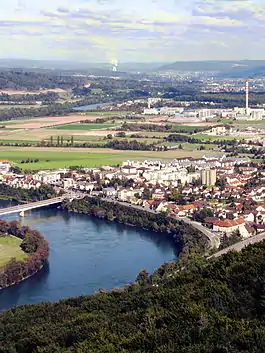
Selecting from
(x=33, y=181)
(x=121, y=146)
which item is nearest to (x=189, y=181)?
(x=33, y=181)

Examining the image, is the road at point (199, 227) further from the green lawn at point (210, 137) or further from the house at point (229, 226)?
the green lawn at point (210, 137)


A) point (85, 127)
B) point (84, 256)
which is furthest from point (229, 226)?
point (85, 127)

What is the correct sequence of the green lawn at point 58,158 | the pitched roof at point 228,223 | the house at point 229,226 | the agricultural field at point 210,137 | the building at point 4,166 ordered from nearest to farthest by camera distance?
the house at point 229,226, the pitched roof at point 228,223, the building at point 4,166, the green lawn at point 58,158, the agricultural field at point 210,137

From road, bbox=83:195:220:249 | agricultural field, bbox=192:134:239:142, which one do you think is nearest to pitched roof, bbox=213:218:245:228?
road, bbox=83:195:220:249

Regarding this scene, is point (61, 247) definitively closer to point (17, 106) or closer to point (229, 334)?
point (229, 334)

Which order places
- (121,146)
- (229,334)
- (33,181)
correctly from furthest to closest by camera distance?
(121,146) → (33,181) → (229,334)

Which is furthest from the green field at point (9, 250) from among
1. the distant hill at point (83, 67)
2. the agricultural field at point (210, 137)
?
the distant hill at point (83, 67)
